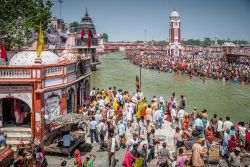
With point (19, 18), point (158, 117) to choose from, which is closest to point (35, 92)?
point (158, 117)

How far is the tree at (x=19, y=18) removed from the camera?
23984 mm

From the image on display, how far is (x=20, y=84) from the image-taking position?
14.5m

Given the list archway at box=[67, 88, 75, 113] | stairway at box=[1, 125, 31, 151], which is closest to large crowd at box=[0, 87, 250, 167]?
archway at box=[67, 88, 75, 113]

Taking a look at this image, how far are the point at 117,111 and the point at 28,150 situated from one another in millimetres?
6950

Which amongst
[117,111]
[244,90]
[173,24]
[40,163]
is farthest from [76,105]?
[173,24]

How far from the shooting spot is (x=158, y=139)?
14.1 meters

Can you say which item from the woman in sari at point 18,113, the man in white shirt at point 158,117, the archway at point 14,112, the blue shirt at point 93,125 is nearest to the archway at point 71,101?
the archway at point 14,112

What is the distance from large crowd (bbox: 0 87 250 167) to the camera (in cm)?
1058

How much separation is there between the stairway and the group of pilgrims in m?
2.95

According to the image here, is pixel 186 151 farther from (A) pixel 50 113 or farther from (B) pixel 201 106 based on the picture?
(B) pixel 201 106

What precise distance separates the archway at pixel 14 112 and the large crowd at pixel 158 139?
304cm

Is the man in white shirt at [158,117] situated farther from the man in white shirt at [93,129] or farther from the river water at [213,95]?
the river water at [213,95]

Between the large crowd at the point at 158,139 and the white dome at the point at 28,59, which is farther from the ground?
the white dome at the point at 28,59

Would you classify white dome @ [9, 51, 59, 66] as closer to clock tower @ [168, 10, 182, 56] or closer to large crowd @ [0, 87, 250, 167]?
large crowd @ [0, 87, 250, 167]
